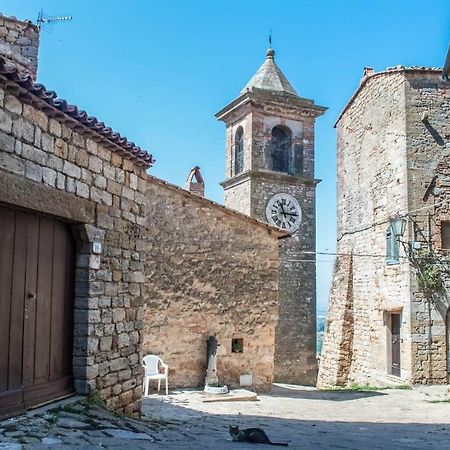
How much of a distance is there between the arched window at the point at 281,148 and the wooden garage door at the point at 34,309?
1696 centimetres

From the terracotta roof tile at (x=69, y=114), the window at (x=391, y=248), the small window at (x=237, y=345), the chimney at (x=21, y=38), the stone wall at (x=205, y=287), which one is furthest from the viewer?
the window at (x=391, y=248)

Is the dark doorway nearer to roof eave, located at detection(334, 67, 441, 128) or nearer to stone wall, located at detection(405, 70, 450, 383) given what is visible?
stone wall, located at detection(405, 70, 450, 383)

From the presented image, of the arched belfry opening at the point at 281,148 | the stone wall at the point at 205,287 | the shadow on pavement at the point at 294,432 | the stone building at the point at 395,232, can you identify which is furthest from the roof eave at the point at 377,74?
the shadow on pavement at the point at 294,432

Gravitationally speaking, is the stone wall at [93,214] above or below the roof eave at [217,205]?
below

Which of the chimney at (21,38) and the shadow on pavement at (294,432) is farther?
the chimney at (21,38)

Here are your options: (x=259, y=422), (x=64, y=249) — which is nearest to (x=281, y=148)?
(x=259, y=422)

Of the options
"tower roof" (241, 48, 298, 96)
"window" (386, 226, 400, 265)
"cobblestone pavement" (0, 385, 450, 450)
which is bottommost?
"cobblestone pavement" (0, 385, 450, 450)

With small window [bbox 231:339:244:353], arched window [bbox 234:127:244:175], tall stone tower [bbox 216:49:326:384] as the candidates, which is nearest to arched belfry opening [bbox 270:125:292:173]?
tall stone tower [bbox 216:49:326:384]

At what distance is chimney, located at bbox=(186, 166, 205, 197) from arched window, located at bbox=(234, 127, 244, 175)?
2605mm

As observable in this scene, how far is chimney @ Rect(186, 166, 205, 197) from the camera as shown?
20.0 meters

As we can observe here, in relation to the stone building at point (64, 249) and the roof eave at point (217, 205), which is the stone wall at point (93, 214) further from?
the roof eave at point (217, 205)

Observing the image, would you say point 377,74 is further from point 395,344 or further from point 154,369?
point 154,369

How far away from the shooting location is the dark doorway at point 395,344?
14.8 meters

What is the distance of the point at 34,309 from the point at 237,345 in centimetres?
764
